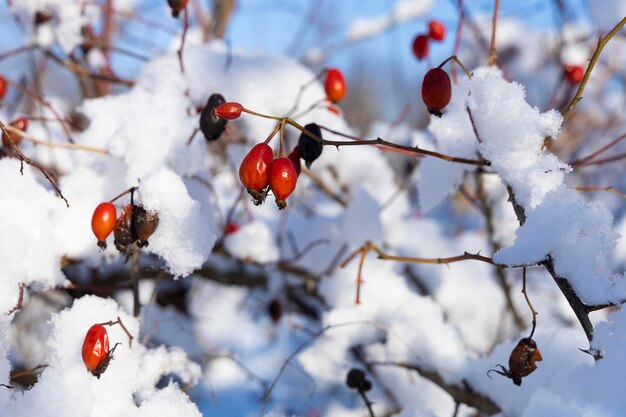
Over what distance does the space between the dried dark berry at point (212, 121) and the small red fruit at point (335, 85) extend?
0.25 meters

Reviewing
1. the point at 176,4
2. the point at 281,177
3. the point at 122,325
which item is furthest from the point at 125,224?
the point at 176,4

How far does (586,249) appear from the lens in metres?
0.51

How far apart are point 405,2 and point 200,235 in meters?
2.65

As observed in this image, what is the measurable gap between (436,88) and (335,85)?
1.02 ft

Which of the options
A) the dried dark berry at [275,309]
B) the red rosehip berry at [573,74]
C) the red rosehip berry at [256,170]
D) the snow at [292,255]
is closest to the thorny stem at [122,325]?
the snow at [292,255]

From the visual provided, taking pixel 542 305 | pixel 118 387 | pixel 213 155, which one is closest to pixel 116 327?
pixel 118 387

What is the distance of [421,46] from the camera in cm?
104

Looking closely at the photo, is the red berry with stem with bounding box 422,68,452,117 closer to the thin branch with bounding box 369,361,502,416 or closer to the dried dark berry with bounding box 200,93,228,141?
the dried dark berry with bounding box 200,93,228,141

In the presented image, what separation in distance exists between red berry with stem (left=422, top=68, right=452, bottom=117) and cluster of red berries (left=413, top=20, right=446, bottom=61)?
39 centimetres

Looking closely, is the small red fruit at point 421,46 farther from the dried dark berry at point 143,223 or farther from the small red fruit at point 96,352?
the small red fruit at point 96,352

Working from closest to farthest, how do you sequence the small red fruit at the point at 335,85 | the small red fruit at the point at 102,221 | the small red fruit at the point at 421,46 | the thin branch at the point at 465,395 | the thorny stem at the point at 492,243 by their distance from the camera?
the small red fruit at the point at 102,221 → the thin branch at the point at 465,395 → the small red fruit at the point at 335,85 → the small red fruit at the point at 421,46 → the thorny stem at the point at 492,243

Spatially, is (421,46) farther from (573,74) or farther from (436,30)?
(573,74)

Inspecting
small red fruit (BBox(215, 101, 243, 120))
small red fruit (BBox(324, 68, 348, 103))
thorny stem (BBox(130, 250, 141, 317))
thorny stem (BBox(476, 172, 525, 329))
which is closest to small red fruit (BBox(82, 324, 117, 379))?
thorny stem (BBox(130, 250, 141, 317))

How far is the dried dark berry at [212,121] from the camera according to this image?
27.4 inches
